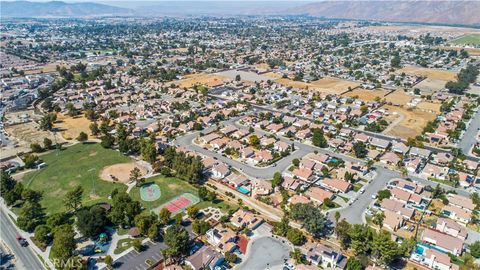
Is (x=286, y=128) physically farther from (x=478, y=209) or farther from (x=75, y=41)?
(x=75, y=41)

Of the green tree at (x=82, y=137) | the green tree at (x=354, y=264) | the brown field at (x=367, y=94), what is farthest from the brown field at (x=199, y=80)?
the green tree at (x=354, y=264)

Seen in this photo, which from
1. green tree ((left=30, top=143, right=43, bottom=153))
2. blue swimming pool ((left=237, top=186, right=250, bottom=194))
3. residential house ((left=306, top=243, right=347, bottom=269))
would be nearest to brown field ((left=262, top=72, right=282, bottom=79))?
blue swimming pool ((left=237, top=186, right=250, bottom=194))

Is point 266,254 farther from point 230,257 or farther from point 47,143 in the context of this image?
point 47,143

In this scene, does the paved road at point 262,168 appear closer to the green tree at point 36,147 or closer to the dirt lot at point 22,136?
the green tree at point 36,147

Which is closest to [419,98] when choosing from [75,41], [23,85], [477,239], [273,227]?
[477,239]

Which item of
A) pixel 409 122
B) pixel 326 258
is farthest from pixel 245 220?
pixel 409 122

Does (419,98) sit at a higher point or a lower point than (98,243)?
higher
